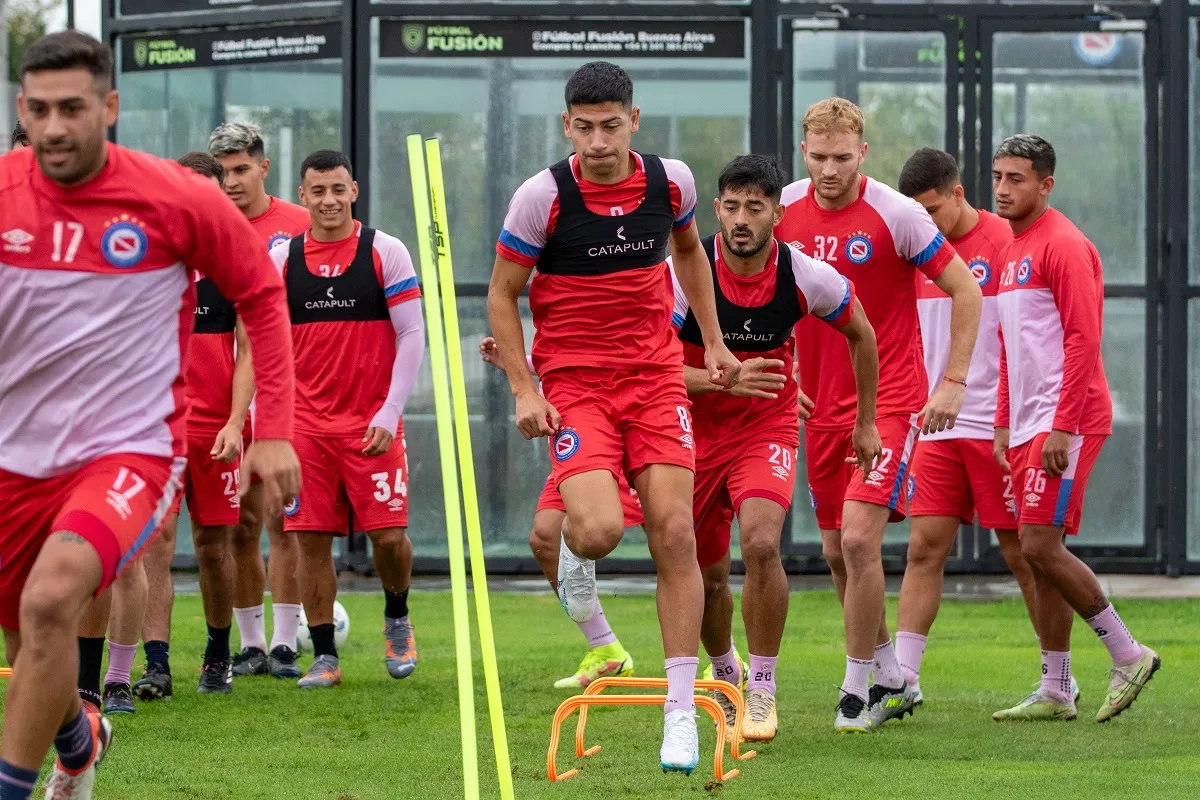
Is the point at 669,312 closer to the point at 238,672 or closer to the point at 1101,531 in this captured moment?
the point at 238,672

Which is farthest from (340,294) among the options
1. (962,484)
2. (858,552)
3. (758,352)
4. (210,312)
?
(962,484)

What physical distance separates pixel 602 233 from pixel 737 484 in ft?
4.24

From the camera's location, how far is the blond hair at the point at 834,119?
7.53m

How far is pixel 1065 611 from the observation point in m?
7.90

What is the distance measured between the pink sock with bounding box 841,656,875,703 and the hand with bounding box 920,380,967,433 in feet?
3.17

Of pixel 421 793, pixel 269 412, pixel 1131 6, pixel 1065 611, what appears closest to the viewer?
pixel 269 412

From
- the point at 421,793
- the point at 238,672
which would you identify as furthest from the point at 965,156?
the point at 421,793

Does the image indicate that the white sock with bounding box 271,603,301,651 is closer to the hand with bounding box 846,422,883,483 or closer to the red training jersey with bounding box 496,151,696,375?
the red training jersey with bounding box 496,151,696,375

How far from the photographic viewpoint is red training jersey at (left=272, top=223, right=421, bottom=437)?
863 cm

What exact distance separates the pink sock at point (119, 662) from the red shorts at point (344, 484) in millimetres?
1141

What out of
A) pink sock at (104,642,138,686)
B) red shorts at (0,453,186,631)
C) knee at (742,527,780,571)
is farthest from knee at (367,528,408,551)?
red shorts at (0,453,186,631)

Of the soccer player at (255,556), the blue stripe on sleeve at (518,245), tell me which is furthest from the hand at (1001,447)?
the soccer player at (255,556)

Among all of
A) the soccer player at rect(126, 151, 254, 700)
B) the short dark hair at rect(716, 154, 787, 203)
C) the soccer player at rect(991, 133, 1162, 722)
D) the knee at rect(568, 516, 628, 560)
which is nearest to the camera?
the knee at rect(568, 516, 628, 560)

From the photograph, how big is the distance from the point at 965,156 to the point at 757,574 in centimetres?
734
